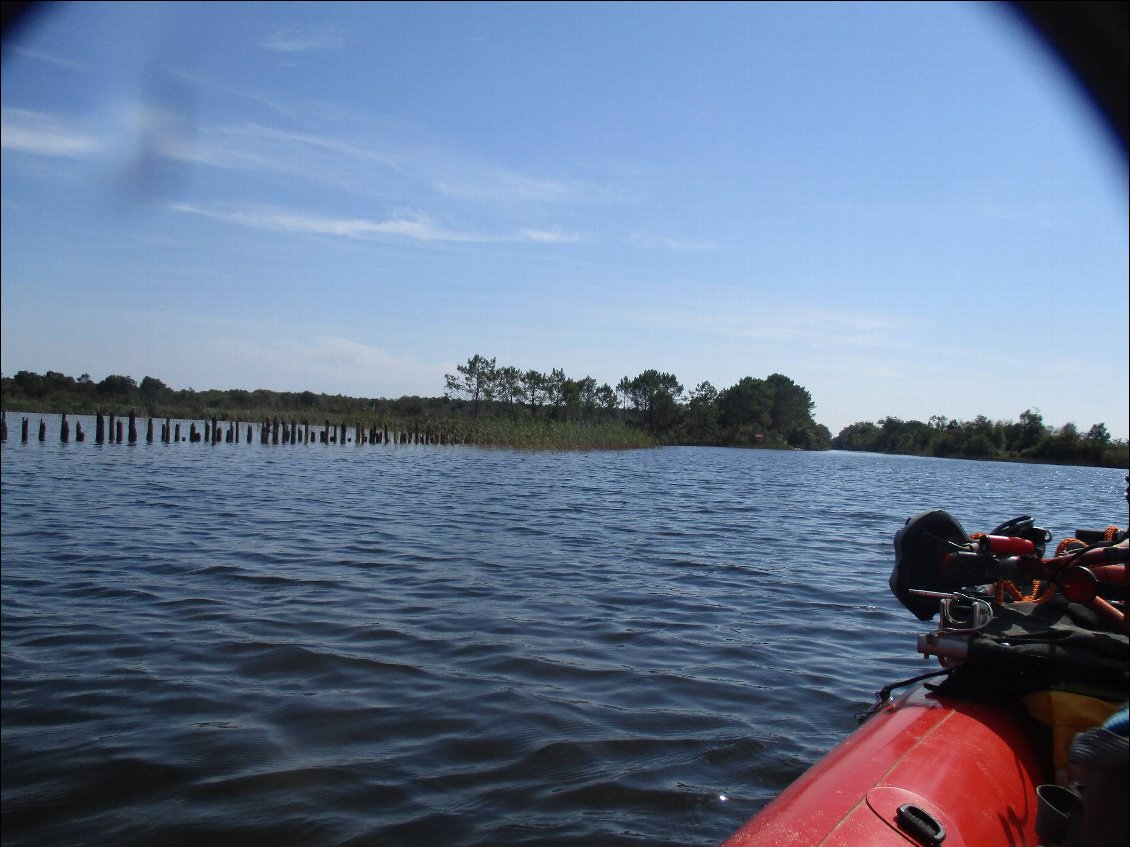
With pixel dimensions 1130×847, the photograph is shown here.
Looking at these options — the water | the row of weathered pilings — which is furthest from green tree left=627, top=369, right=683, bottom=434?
the water

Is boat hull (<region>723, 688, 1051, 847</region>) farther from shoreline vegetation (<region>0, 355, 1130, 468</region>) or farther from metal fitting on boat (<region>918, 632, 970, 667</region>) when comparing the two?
shoreline vegetation (<region>0, 355, 1130, 468</region>)

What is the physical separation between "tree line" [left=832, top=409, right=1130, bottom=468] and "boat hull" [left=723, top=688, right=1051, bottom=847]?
53.2 m

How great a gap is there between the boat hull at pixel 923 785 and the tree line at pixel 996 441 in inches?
2096

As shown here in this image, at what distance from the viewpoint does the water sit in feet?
11.9

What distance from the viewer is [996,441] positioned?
73.1 metres

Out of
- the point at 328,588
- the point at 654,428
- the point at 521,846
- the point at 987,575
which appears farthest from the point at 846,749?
the point at 654,428

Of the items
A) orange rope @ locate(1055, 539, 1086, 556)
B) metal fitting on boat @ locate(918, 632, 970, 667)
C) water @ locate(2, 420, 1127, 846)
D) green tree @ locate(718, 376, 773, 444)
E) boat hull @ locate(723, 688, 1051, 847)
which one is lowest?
water @ locate(2, 420, 1127, 846)

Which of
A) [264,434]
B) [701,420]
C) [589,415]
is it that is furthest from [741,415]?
[264,434]

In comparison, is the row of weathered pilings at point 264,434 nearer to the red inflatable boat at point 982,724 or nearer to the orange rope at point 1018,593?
the orange rope at point 1018,593

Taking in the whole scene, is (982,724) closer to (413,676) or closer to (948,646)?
(948,646)

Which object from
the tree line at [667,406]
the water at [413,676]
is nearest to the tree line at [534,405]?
the tree line at [667,406]

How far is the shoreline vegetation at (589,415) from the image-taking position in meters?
50.9

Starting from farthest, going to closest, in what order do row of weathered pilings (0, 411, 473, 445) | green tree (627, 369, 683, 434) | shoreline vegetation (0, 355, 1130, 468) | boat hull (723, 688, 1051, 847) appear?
green tree (627, 369, 683, 434) → shoreline vegetation (0, 355, 1130, 468) → row of weathered pilings (0, 411, 473, 445) → boat hull (723, 688, 1051, 847)

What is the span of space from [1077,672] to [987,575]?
0.44 meters
